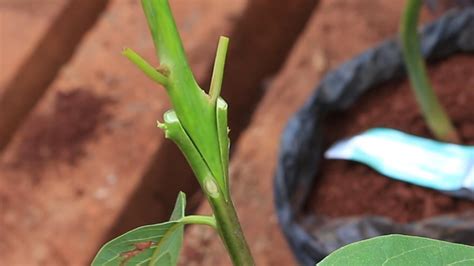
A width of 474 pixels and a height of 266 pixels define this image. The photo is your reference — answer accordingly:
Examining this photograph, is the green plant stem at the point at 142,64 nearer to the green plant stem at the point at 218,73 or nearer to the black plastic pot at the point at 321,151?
the green plant stem at the point at 218,73

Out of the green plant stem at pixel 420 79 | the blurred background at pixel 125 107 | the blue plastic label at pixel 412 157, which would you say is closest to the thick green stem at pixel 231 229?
the green plant stem at pixel 420 79

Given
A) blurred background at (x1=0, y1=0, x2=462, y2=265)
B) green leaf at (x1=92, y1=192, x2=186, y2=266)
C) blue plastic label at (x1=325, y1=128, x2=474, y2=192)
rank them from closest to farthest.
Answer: green leaf at (x1=92, y1=192, x2=186, y2=266) → blue plastic label at (x1=325, y1=128, x2=474, y2=192) → blurred background at (x1=0, y1=0, x2=462, y2=265)

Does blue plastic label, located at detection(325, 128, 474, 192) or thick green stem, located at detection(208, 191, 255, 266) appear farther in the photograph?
blue plastic label, located at detection(325, 128, 474, 192)

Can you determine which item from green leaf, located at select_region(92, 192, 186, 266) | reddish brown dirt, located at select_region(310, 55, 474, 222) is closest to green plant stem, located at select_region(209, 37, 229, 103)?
green leaf, located at select_region(92, 192, 186, 266)

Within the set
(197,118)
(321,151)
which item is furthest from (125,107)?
(197,118)

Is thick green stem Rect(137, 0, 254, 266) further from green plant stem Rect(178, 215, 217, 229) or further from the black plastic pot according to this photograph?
the black plastic pot

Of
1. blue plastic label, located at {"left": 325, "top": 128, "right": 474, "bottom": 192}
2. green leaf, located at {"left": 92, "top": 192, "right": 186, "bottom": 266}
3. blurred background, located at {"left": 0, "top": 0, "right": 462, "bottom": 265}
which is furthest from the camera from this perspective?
blurred background, located at {"left": 0, "top": 0, "right": 462, "bottom": 265}

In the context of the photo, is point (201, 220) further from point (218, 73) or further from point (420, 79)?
point (420, 79)
